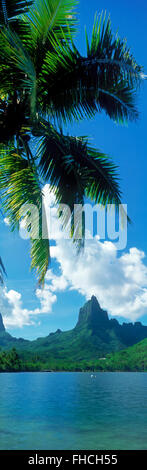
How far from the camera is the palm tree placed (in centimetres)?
436

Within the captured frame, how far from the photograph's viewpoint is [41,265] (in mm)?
4680

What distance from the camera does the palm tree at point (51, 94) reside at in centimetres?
436

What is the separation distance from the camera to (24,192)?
4.59 meters

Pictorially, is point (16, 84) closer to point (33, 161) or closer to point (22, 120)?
point (22, 120)

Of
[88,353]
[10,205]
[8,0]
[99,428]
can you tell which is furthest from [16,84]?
[88,353]

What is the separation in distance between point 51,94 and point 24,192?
3.77ft

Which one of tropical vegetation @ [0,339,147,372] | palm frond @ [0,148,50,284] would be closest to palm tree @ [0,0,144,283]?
palm frond @ [0,148,50,284]

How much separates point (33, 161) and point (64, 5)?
64.8 inches
